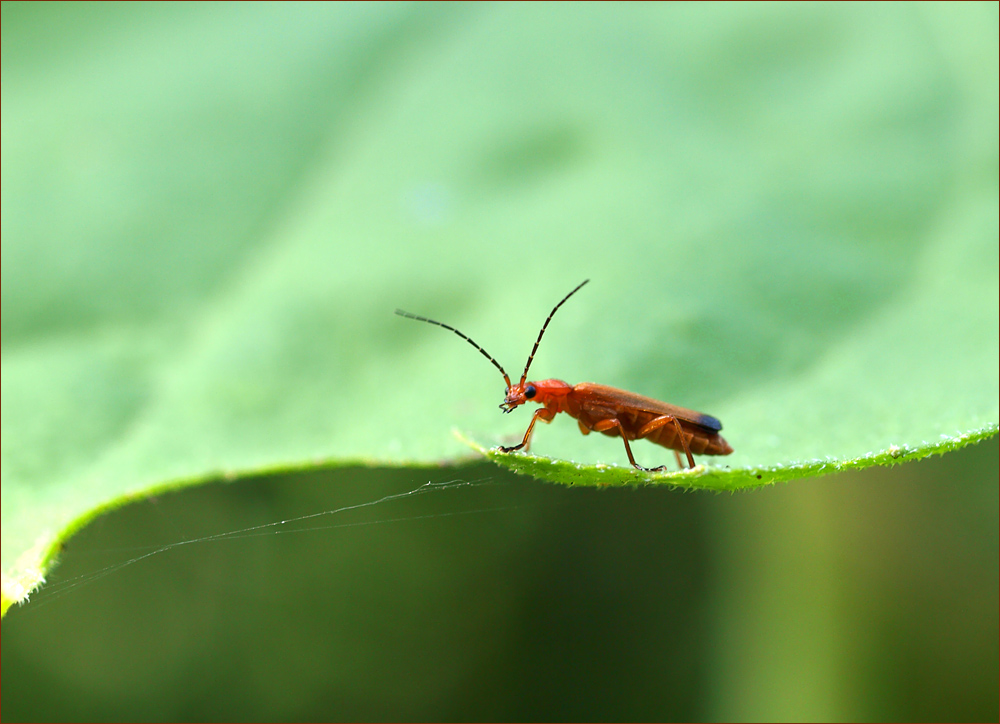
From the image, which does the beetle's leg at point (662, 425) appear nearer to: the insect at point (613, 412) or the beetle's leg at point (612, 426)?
the insect at point (613, 412)

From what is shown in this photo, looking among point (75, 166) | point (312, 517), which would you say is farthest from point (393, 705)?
point (75, 166)

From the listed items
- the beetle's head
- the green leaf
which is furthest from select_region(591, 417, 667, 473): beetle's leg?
the beetle's head

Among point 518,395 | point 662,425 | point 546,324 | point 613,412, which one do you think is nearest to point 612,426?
point 613,412

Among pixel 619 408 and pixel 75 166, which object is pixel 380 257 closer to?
pixel 619 408

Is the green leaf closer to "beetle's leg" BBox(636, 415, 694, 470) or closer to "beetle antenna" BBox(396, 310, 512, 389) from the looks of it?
"beetle antenna" BBox(396, 310, 512, 389)

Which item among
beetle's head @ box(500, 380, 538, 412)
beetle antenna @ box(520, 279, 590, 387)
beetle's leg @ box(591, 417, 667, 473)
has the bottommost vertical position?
beetle's leg @ box(591, 417, 667, 473)

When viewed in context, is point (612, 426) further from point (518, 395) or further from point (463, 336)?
point (463, 336)
